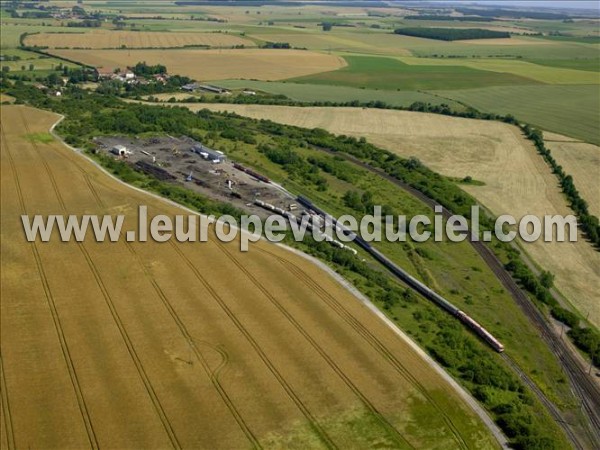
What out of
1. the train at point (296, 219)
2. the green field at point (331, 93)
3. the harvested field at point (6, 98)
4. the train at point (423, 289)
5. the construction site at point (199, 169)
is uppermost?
the green field at point (331, 93)

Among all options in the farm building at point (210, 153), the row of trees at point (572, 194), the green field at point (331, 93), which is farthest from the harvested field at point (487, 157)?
the farm building at point (210, 153)

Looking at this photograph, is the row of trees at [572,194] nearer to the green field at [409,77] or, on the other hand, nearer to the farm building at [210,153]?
the farm building at [210,153]

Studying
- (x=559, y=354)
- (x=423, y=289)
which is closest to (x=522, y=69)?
(x=423, y=289)

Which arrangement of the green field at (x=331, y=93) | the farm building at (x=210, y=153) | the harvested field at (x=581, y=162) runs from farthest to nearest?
the green field at (x=331, y=93) → the farm building at (x=210, y=153) → the harvested field at (x=581, y=162)

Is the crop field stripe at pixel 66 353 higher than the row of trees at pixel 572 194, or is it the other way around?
the row of trees at pixel 572 194

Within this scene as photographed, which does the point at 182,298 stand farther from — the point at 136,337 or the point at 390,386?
the point at 390,386

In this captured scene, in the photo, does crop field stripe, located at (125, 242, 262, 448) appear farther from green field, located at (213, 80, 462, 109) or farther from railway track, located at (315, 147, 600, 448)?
green field, located at (213, 80, 462, 109)

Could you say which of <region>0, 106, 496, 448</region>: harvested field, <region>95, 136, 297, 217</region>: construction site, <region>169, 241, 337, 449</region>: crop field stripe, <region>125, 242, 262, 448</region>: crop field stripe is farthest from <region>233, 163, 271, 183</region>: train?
<region>125, 242, 262, 448</region>: crop field stripe

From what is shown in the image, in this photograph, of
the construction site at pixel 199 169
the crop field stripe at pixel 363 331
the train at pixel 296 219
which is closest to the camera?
A: the crop field stripe at pixel 363 331
